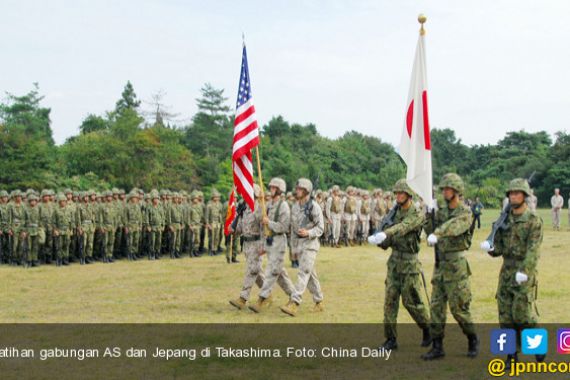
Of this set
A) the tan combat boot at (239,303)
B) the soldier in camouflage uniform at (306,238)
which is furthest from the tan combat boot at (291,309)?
the tan combat boot at (239,303)

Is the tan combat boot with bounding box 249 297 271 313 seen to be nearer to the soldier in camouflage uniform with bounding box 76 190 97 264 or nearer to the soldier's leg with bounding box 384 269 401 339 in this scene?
the soldier's leg with bounding box 384 269 401 339

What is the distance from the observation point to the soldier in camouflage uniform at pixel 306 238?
429 inches

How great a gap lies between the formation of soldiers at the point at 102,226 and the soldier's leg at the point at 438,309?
1164cm

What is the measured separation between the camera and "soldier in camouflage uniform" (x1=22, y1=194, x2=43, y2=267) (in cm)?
1842

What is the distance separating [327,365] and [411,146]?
3125 mm

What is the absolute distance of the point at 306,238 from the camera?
11039 millimetres

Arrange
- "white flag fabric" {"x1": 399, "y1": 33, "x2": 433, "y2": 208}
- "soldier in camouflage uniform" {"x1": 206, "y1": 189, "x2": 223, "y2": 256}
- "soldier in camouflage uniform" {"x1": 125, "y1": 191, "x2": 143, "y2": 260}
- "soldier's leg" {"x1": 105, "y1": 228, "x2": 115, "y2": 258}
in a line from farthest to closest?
"soldier in camouflage uniform" {"x1": 206, "y1": 189, "x2": 223, "y2": 256}
"soldier in camouflage uniform" {"x1": 125, "y1": 191, "x2": 143, "y2": 260}
"soldier's leg" {"x1": 105, "y1": 228, "x2": 115, "y2": 258}
"white flag fabric" {"x1": 399, "y1": 33, "x2": 433, "y2": 208}

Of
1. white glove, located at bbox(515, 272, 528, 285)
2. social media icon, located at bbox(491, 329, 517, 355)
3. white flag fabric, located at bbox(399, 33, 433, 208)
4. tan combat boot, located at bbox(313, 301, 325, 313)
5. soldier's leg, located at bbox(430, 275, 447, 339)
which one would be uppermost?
white flag fabric, located at bbox(399, 33, 433, 208)

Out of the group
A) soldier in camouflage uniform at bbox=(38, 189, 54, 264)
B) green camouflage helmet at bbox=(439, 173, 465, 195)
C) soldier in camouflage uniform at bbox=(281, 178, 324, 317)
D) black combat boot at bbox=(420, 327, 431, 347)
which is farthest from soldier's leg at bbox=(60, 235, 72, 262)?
green camouflage helmet at bbox=(439, 173, 465, 195)

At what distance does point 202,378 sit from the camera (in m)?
7.31

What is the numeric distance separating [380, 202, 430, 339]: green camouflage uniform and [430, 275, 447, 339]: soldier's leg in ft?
1.18

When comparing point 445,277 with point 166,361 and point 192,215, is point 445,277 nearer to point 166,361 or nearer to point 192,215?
point 166,361

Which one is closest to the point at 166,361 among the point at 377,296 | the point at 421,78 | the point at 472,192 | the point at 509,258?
the point at 509,258

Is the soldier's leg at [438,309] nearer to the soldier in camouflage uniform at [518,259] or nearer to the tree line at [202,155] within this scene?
the soldier in camouflage uniform at [518,259]
